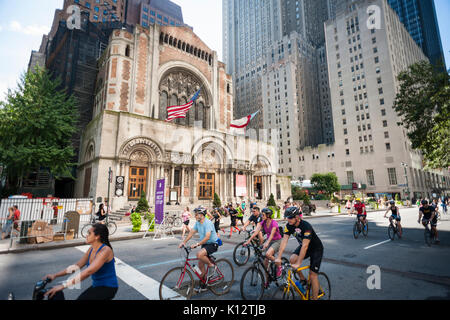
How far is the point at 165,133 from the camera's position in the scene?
26.3 metres

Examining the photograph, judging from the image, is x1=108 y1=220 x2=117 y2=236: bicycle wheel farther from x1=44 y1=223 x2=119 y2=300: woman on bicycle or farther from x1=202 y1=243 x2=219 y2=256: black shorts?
x1=44 y1=223 x2=119 y2=300: woman on bicycle

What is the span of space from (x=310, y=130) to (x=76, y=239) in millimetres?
89632

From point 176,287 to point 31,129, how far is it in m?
25.3

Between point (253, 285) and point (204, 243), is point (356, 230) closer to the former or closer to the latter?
point (253, 285)

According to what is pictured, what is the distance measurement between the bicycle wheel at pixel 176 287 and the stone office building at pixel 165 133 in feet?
46.6

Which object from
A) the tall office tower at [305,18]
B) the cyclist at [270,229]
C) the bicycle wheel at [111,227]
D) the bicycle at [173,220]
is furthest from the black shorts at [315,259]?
the tall office tower at [305,18]

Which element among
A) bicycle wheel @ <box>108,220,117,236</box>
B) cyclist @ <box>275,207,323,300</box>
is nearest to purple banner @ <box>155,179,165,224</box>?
bicycle wheel @ <box>108,220,117,236</box>

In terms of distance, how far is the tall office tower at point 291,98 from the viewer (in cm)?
8431

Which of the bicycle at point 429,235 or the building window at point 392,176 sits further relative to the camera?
the building window at point 392,176

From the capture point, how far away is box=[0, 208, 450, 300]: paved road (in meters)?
5.09

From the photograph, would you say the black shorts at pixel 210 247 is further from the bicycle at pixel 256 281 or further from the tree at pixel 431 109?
the tree at pixel 431 109

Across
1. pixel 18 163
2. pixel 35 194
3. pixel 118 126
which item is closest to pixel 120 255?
pixel 118 126

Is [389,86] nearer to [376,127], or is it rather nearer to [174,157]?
[376,127]
